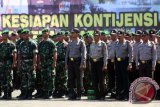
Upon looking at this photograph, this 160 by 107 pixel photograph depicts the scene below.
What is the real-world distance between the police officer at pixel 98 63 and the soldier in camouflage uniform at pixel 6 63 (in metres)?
2.02

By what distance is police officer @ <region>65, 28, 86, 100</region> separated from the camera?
544 inches

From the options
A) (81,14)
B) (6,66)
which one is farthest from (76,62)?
(81,14)

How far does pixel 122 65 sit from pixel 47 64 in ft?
6.41

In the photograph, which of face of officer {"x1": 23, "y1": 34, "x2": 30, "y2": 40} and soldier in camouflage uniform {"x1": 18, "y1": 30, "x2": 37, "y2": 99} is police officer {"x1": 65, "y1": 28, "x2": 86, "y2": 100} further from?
face of officer {"x1": 23, "y1": 34, "x2": 30, "y2": 40}

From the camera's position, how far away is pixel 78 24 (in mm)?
24422

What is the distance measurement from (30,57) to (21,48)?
13.0 inches

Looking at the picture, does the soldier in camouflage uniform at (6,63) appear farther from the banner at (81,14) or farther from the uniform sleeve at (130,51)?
the banner at (81,14)

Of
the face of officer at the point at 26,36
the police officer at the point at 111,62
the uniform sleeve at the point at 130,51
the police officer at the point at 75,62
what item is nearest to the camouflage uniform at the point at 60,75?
the police officer at the point at 75,62

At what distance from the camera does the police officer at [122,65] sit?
1372 cm

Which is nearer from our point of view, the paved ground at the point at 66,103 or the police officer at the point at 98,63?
the paved ground at the point at 66,103

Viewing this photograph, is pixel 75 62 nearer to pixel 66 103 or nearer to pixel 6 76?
pixel 66 103

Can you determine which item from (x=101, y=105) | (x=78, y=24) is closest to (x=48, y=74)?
(x=101, y=105)

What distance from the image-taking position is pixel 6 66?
14273mm

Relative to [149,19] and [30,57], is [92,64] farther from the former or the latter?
[149,19]
